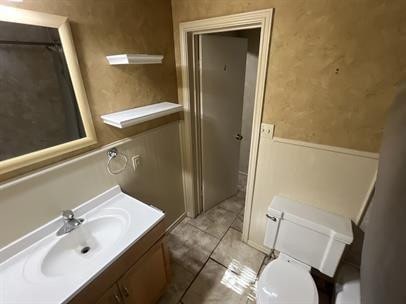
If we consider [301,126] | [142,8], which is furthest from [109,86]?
[301,126]

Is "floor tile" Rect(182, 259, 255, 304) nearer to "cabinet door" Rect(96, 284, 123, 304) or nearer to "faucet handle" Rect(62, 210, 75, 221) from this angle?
"cabinet door" Rect(96, 284, 123, 304)

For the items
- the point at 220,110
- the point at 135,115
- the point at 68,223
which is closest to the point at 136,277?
the point at 68,223

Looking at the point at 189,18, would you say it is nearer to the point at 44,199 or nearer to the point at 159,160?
the point at 159,160

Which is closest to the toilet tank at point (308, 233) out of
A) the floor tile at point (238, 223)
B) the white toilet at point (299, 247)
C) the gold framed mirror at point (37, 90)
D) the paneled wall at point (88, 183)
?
the white toilet at point (299, 247)

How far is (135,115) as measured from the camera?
127 cm

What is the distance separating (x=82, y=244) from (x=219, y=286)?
1141 mm

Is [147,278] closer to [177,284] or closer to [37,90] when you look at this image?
[177,284]

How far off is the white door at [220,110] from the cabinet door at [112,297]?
1.36 metres

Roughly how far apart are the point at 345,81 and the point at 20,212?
1.90m

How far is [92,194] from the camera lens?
129 centimetres

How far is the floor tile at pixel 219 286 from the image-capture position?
153cm

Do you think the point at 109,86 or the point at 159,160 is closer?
the point at 109,86

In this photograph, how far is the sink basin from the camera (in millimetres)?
1008

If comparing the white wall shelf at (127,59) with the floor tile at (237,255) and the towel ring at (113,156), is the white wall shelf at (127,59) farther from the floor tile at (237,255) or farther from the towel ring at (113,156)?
the floor tile at (237,255)
